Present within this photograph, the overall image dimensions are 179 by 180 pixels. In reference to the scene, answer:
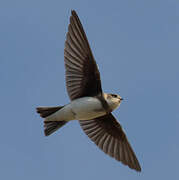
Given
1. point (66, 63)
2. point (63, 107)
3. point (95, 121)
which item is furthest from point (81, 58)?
point (95, 121)

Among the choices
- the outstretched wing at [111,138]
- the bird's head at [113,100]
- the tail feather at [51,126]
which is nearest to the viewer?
the bird's head at [113,100]

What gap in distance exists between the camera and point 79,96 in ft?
30.1

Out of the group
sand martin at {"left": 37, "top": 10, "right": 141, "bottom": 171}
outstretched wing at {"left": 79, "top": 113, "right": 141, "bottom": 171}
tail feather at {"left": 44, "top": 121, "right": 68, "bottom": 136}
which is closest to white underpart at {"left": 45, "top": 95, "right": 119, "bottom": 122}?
sand martin at {"left": 37, "top": 10, "right": 141, "bottom": 171}

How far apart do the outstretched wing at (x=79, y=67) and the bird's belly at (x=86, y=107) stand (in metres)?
0.19

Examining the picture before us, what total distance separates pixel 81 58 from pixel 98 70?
37cm

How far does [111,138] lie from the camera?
10195 millimetres

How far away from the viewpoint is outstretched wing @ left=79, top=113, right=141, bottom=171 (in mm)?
10000

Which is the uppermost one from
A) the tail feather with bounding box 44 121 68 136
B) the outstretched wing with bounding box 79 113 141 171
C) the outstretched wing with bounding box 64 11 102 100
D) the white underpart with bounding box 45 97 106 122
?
the outstretched wing with bounding box 64 11 102 100

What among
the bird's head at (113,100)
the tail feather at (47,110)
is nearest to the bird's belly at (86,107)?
the bird's head at (113,100)

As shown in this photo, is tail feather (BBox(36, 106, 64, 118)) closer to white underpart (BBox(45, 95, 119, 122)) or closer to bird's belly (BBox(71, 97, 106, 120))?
white underpart (BBox(45, 95, 119, 122))

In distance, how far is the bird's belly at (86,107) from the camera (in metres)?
8.91

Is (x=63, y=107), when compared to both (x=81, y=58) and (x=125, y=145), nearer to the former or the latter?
(x=81, y=58)

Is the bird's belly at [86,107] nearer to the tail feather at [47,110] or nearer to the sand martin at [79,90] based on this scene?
the sand martin at [79,90]

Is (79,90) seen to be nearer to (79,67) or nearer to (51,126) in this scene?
(79,67)
